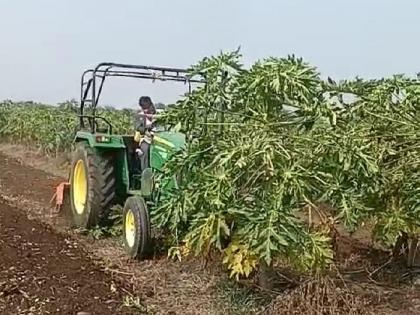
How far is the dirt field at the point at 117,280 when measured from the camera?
5.41m

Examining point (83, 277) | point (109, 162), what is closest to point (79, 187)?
point (109, 162)

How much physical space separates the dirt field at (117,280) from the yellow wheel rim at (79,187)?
460mm

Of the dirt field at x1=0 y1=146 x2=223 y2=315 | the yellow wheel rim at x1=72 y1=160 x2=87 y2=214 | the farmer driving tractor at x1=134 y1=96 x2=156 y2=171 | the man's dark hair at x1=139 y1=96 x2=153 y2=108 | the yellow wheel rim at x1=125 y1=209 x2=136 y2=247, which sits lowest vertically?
the dirt field at x1=0 y1=146 x2=223 y2=315

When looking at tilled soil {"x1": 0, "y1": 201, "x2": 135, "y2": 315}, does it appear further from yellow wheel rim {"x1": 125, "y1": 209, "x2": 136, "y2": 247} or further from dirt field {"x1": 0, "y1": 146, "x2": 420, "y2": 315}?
yellow wheel rim {"x1": 125, "y1": 209, "x2": 136, "y2": 247}

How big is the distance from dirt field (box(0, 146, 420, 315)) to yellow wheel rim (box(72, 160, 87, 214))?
460 mm

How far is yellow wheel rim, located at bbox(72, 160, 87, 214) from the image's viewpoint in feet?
28.8

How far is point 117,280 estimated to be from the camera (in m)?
6.18

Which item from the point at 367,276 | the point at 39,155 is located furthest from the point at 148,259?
the point at 39,155

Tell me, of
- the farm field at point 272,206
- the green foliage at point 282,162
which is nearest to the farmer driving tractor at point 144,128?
the farm field at point 272,206

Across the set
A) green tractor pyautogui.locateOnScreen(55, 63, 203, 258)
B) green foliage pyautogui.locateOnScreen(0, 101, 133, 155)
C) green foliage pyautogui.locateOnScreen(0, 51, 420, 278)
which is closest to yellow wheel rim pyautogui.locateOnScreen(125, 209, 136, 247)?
green tractor pyautogui.locateOnScreen(55, 63, 203, 258)

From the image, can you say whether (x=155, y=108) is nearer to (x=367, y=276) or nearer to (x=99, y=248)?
(x=99, y=248)

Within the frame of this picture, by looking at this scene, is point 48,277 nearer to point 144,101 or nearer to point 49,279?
point 49,279

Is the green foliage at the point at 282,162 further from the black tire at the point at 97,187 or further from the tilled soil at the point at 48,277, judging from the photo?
the black tire at the point at 97,187

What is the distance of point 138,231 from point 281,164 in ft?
7.69
